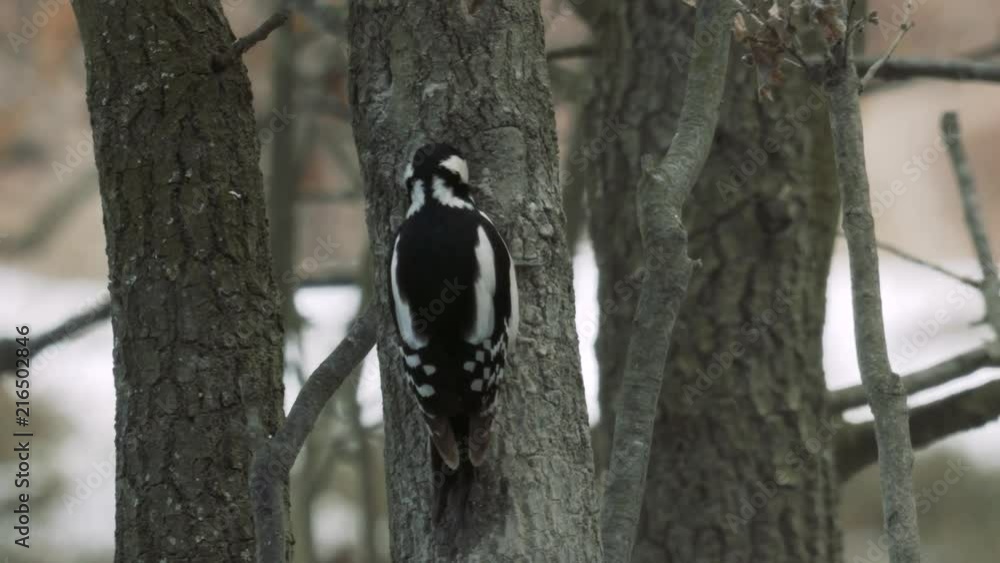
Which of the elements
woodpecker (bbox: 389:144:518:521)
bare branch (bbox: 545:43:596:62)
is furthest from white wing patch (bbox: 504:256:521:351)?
bare branch (bbox: 545:43:596:62)

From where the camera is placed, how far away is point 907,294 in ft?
34.5

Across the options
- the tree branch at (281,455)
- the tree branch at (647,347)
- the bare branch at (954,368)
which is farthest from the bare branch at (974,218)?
the tree branch at (281,455)

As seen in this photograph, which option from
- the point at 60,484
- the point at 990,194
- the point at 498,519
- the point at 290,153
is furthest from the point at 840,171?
the point at 990,194

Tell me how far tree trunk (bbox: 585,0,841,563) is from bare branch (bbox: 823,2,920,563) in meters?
1.90

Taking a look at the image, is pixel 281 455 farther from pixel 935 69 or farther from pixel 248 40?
pixel 935 69

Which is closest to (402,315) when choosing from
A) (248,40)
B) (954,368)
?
(248,40)

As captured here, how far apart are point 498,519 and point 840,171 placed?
2.90 feet

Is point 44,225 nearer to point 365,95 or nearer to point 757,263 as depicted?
point 757,263

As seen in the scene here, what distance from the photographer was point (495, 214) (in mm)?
2615

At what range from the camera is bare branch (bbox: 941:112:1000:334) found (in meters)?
3.72

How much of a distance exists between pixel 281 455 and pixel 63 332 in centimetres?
154

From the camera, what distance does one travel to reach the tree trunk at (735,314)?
13.9ft

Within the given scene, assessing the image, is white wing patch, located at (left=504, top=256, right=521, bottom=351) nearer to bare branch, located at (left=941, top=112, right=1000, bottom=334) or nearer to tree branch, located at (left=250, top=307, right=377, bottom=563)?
tree branch, located at (left=250, top=307, right=377, bottom=563)

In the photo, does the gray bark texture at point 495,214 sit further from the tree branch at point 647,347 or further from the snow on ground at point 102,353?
the snow on ground at point 102,353
